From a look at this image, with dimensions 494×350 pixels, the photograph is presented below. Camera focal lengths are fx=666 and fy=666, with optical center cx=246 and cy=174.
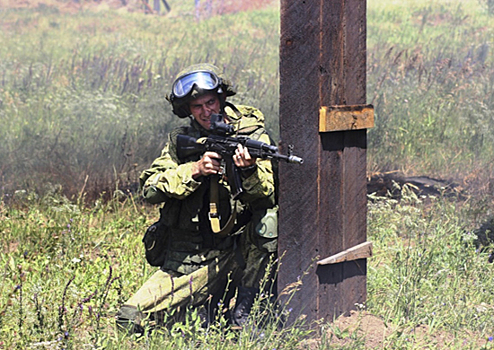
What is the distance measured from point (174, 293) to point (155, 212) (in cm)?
226

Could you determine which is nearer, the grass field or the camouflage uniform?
the grass field

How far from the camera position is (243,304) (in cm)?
364

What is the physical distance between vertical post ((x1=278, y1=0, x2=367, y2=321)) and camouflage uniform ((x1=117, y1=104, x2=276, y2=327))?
0.99 feet

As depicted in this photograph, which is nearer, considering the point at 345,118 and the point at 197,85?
the point at 345,118

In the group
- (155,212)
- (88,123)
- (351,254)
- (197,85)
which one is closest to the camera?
(351,254)

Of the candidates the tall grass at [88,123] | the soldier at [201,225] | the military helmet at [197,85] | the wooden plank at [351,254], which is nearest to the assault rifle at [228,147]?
the soldier at [201,225]

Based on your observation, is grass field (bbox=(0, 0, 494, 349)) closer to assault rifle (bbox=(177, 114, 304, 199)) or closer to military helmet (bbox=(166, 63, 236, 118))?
assault rifle (bbox=(177, 114, 304, 199))

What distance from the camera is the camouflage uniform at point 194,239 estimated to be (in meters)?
3.48

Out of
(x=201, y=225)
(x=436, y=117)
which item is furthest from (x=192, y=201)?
(x=436, y=117)

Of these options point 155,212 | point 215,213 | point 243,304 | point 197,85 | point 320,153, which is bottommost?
point 243,304

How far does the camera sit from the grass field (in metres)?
3.25

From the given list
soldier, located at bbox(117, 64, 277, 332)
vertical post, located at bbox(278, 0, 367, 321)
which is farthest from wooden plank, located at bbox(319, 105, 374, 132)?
soldier, located at bbox(117, 64, 277, 332)

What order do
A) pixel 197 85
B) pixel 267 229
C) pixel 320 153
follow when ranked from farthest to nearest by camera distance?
pixel 197 85 < pixel 267 229 < pixel 320 153

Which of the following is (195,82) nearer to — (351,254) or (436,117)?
(351,254)
